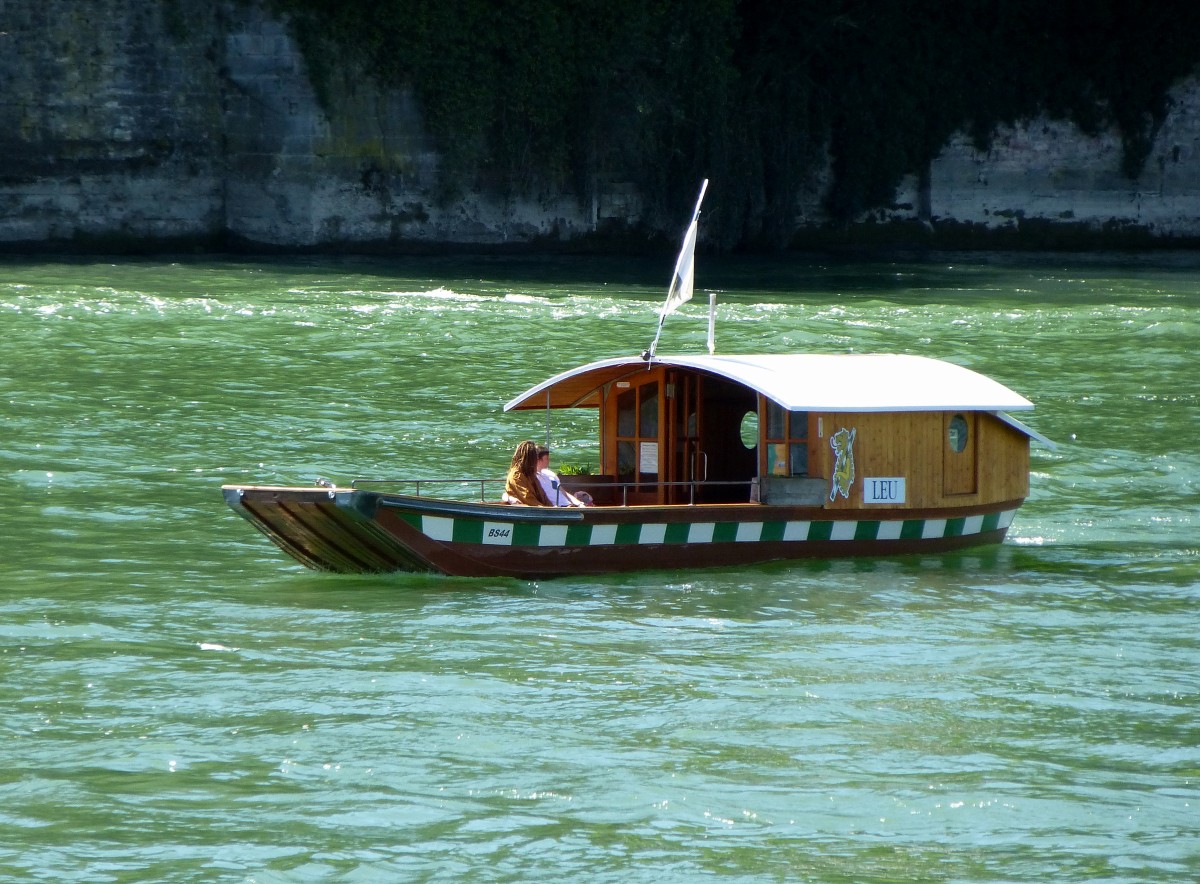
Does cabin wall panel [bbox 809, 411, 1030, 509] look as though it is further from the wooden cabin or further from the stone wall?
the stone wall

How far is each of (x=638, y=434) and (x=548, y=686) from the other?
5041mm

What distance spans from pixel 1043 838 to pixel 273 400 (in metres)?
14.8

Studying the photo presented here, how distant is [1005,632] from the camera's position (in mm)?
12281

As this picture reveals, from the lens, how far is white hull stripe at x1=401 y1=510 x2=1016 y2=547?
43.8 ft

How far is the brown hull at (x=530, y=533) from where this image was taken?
1295 cm

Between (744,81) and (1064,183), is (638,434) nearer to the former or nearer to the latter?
(744,81)

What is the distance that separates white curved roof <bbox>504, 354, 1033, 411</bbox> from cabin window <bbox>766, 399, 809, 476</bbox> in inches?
11.7

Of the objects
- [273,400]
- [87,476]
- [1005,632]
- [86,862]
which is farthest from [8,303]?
[86,862]

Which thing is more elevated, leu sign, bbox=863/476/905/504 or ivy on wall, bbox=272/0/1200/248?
ivy on wall, bbox=272/0/1200/248

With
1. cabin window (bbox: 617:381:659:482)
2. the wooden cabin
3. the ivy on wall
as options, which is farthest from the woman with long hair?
the ivy on wall

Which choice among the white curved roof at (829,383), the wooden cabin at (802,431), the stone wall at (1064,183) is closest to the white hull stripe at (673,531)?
the wooden cabin at (802,431)

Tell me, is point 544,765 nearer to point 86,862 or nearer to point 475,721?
point 475,721

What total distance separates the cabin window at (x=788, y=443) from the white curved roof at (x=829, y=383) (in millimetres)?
298

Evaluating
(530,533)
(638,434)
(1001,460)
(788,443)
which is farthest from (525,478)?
(1001,460)
